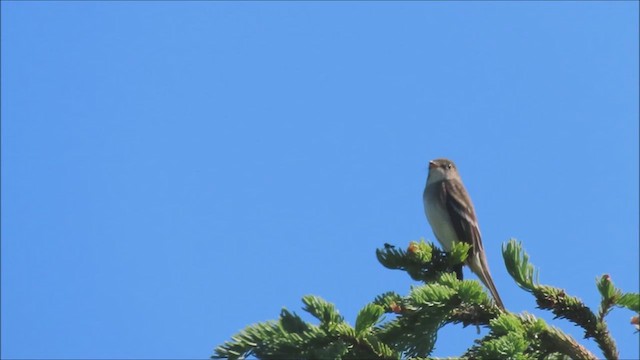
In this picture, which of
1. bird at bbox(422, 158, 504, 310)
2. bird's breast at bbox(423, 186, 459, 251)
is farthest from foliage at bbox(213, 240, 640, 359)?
bird's breast at bbox(423, 186, 459, 251)

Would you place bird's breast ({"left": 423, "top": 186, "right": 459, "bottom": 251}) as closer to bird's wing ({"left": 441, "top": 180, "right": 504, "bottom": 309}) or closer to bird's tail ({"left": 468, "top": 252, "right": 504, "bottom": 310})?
bird's wing ({"left": 441, "top": 180, "right": 504, "bottom": 309})

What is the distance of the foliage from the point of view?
3.34 metres

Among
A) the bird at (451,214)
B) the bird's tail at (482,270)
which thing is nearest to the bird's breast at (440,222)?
the bird at (451,214)

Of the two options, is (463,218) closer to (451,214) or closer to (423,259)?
(451,214)

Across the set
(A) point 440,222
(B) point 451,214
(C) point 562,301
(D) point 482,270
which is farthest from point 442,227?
(C) point 562,301

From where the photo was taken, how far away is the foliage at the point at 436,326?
334 cm

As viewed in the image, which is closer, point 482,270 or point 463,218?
point 482,270

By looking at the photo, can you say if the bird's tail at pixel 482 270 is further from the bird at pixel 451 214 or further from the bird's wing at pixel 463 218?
the bird at pixel 451 214

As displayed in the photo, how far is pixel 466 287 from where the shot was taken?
3.75 m

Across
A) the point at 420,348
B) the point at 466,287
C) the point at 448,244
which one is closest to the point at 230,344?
the point at 420,348

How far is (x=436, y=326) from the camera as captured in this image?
12.5 feet

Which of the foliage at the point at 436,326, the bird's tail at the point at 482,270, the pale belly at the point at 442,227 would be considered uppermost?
the pale belly at the point at 442,227

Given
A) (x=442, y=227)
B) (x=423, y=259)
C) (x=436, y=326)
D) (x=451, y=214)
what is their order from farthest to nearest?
(x=451, y=214) < (x=442, y=227) < (x=423, y=259) < (x=436, y=326)

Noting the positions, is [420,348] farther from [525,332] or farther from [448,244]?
[448,244]
